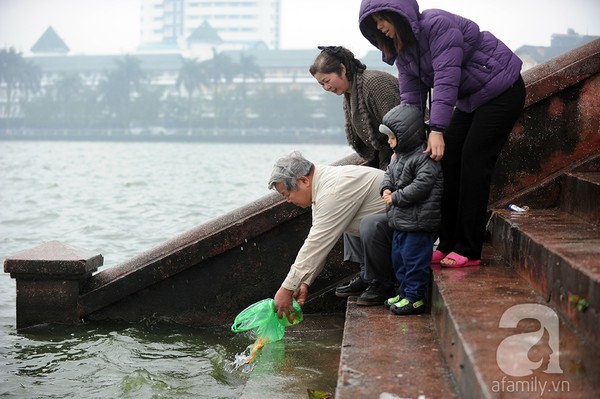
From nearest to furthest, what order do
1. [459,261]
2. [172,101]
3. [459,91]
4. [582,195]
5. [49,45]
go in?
[459,261], [459,91], [582,195], [172,101], [49,45]

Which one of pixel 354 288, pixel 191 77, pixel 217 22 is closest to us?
pixel 354 288

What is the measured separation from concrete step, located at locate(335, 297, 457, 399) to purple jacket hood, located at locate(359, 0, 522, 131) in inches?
34.4

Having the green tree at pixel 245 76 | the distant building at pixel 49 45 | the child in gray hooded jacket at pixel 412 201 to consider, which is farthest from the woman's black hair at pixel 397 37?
the distant building at pixel 49 45

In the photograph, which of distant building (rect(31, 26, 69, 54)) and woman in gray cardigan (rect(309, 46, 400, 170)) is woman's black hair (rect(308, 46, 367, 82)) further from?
distant building (rect(31, 26, 69, 54))

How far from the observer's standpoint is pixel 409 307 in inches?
162

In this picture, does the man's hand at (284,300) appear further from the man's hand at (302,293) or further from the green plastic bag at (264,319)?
the green plastic bag at (264,319)

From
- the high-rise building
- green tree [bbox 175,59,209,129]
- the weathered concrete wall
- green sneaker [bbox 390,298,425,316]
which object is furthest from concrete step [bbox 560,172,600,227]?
the high-rise building

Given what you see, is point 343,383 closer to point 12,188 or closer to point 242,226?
point 242,226

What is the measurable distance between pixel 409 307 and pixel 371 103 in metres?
1.29

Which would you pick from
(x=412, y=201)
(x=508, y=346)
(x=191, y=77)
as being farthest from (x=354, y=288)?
(x=191, y=77)

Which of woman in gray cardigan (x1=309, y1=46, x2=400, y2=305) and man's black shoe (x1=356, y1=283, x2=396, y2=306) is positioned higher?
woman in gray cardigan (x1=309, y1=46, x2=400, y2=305)

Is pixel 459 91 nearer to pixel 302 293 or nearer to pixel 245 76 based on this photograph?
pixel 302 293

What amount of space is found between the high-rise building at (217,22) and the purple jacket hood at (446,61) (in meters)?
147

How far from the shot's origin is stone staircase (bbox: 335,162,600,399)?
270 cm
